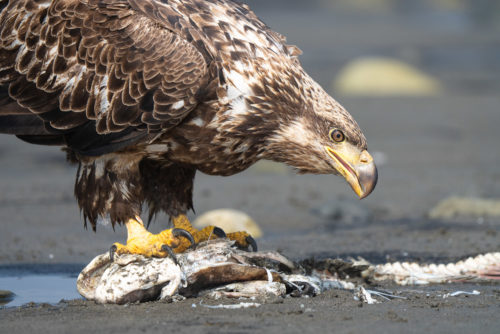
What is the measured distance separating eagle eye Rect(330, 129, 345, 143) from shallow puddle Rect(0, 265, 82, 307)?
1990 millimetres

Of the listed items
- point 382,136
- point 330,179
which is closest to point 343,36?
point 382,136

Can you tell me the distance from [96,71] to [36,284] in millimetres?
1624

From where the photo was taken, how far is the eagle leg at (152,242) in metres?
6.46

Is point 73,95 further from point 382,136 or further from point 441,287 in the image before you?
point 382,136

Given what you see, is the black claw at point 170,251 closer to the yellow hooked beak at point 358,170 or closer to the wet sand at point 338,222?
the wet sand at point 338,222

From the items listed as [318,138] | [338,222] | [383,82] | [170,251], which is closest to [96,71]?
[170,251]

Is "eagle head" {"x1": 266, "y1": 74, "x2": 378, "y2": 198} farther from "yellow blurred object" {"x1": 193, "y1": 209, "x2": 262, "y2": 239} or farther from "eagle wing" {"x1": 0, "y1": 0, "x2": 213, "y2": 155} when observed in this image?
"yellow blurred object" {"x1": 193, "y1": 209, "x2": 262, "y2": 239}

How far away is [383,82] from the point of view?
63.5ft

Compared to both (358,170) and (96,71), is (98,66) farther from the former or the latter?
(358,170)

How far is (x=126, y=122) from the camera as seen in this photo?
6.54 m

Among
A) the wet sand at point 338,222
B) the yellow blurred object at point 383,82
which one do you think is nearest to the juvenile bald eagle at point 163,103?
the wet sand at point 338,222

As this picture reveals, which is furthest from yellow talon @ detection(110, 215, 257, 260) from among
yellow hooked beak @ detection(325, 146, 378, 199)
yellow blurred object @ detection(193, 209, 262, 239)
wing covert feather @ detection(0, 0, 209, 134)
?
yellow blurred object @ detection(193, 209, 262, 239)

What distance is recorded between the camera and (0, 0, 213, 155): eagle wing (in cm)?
644

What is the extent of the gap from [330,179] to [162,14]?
5904 mm
